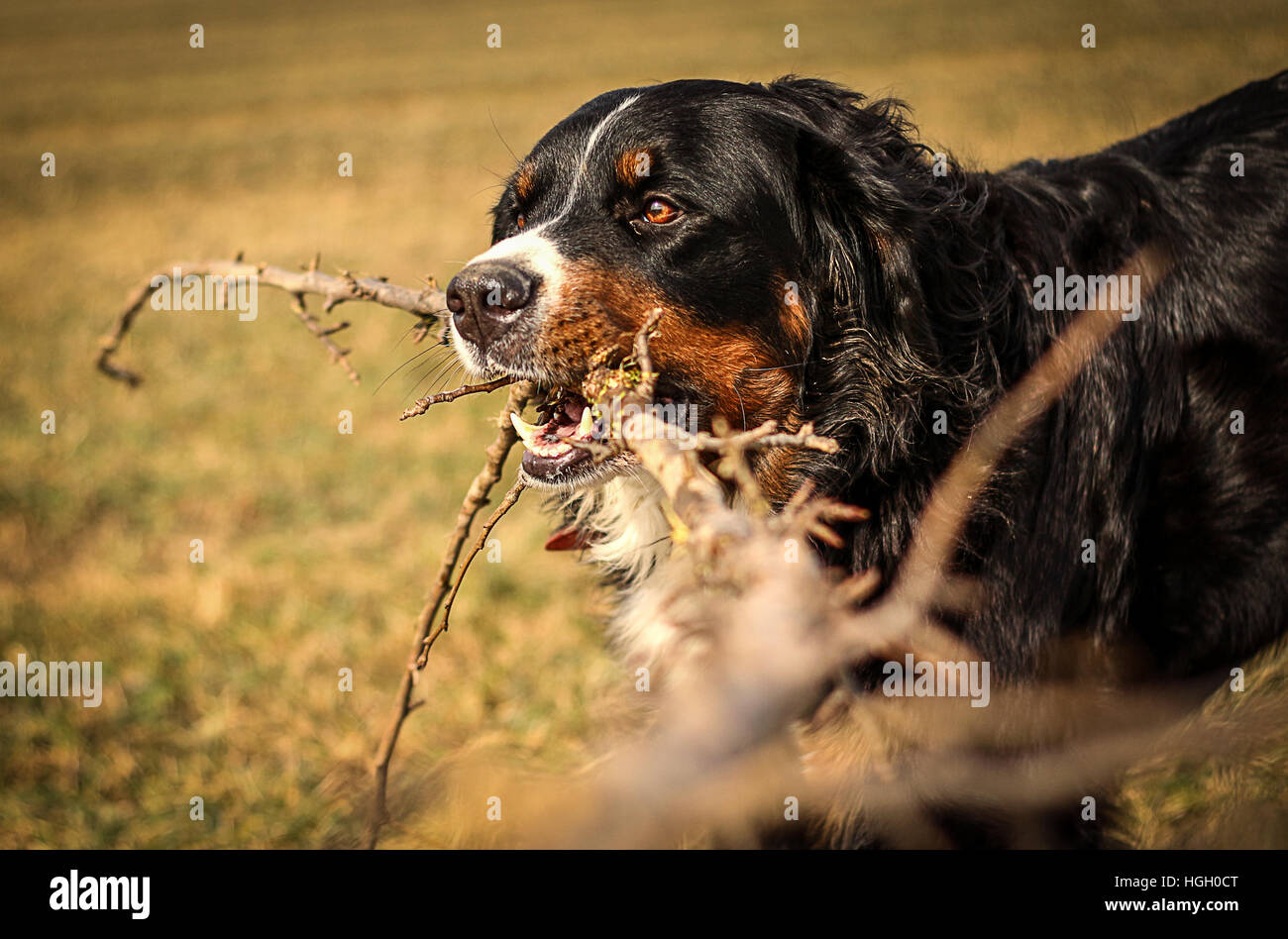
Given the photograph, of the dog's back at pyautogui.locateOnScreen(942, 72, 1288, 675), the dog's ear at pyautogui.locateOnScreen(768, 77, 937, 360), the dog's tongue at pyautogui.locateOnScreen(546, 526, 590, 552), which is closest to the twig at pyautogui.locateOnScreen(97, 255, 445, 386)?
the dog's tongue at pyautogui.locateOnScreen(546, 526, 590, 552)

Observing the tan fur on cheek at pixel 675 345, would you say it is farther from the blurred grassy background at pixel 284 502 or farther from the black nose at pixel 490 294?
the blurred grassy background at pixel 284 502

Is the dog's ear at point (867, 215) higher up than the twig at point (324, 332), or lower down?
higher up

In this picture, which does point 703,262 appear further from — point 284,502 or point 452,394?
point 284,502

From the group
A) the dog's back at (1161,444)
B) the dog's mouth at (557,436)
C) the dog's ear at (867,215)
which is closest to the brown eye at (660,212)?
the dog's ear at (867,215)

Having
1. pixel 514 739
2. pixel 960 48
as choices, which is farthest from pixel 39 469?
pixel 960 48

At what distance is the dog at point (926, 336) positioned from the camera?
2.93 metres

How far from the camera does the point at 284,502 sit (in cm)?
668

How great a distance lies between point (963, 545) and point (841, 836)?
3.20 ft

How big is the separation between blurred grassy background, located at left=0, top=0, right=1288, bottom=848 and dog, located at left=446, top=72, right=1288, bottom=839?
852mm

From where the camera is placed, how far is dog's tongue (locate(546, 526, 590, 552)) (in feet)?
11.7

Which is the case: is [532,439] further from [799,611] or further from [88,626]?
[88,626]

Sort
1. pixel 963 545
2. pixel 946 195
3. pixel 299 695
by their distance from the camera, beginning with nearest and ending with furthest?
pixel 963 545, pixel 946 195, pixel 299 695

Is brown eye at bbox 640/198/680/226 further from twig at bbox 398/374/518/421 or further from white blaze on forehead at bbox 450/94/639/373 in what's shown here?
→ twig at bbox 398/374/518/421

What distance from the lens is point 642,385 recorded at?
7.30ft
